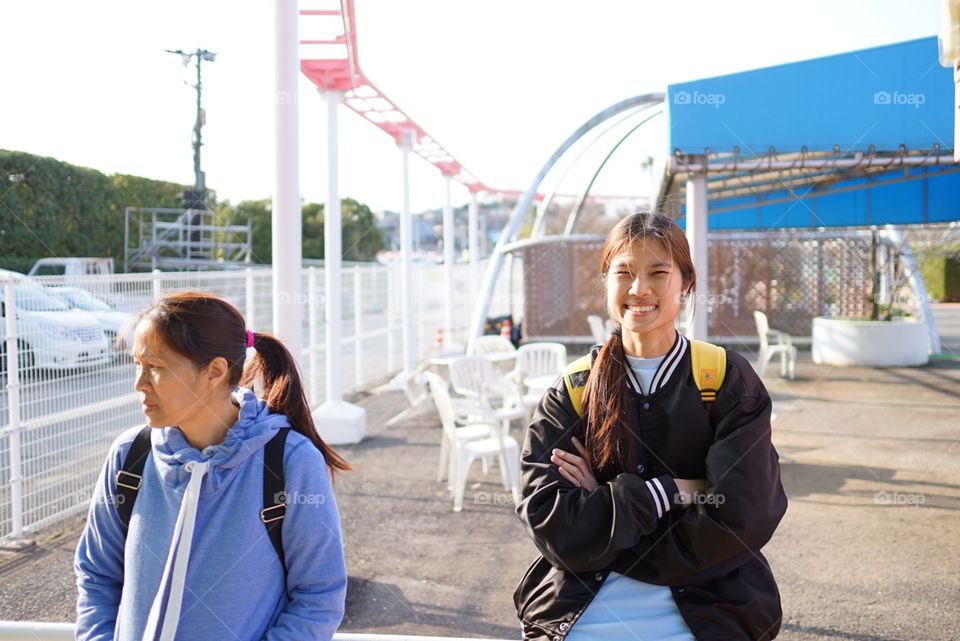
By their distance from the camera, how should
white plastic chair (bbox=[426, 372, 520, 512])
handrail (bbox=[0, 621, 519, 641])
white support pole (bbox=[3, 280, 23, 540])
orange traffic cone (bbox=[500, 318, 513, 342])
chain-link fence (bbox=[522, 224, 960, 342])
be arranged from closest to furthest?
→ handrail (bbox=[0, 621, 519, 641])
white support pole (bbox=[3, 280, 23, 540])
white plastic chair (bbox=[426, 372, 520, 512])
orange traffic cone (bbox=[500, 318, 513, 342])
chain-link fence (bbox=[522, 224, 960, 342])

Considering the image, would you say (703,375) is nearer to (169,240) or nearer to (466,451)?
(466,451)

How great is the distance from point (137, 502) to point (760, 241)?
55.5 feet

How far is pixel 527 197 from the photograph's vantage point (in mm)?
12094

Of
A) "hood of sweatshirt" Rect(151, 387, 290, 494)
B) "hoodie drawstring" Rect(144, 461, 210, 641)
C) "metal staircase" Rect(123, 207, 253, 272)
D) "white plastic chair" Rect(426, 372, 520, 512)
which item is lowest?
"white plastic chair" Rect(426, 372, 520, 512)

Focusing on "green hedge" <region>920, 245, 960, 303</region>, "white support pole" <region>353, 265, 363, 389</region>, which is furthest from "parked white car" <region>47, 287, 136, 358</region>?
"green hedge" <region>920, 245, 960, 303</region>

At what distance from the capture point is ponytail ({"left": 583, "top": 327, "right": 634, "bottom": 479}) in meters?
1.90

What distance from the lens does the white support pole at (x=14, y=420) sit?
4805 millimetres

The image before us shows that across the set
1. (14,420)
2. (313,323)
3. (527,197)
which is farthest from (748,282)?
(14,420)

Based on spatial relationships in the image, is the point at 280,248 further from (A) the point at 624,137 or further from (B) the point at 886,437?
(A) the point at 624,137

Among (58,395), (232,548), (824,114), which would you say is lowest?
(58,395)

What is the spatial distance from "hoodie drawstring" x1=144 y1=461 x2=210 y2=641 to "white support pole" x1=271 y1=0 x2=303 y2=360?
345cm

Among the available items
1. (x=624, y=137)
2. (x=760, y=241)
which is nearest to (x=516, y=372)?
(x=624, y=137)

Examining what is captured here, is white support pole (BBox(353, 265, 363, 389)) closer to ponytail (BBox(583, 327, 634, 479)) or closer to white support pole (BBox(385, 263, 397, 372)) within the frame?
white support pole (BBox(385, 263, 397, 372))

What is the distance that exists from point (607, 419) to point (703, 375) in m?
0.24
